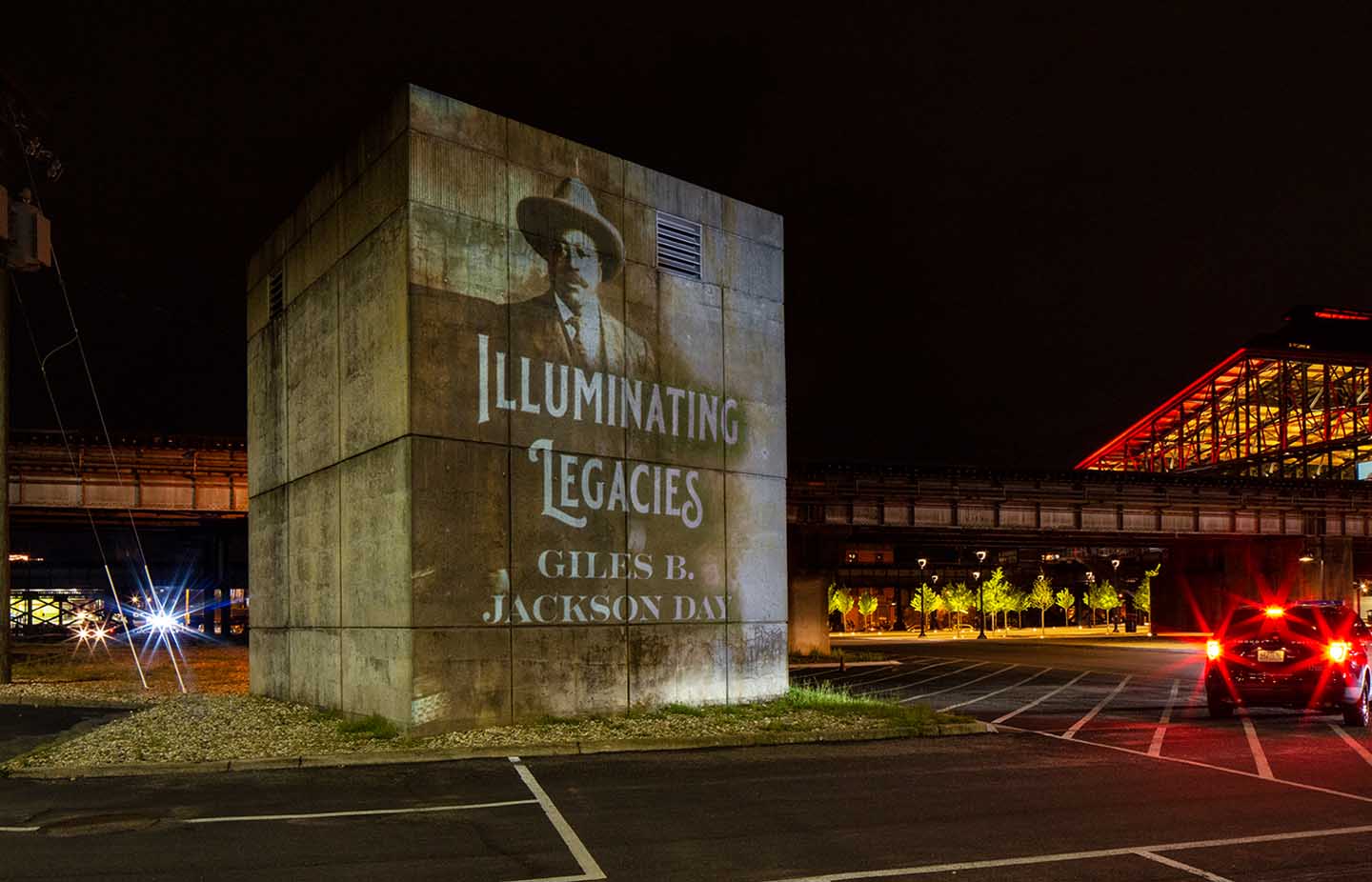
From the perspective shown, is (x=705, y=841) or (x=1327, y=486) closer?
(x=705, y=841)

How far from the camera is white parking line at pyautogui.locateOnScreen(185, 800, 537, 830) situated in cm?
971

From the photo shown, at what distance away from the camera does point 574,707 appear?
53.4 feet

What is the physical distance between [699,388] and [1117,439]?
11660 centimetres

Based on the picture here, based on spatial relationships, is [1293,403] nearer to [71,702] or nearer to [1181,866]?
[71,702]

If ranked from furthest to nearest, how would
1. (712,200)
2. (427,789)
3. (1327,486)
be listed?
(1327,486) < (712,200) < (427,789)

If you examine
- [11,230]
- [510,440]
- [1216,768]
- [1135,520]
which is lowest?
[1216,768]

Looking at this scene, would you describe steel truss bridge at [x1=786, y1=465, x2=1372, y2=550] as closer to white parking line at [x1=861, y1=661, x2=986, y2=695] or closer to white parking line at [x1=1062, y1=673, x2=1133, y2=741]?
white parking line at [x1=861, y1=661, x2=986, y2=695]

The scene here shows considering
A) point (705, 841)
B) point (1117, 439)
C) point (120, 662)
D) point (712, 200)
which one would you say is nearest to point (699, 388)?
point (712, 200)

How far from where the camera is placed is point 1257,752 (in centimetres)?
1414

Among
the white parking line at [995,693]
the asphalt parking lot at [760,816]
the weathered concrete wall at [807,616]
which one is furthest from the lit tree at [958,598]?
the asphalt parking lot at [760,816]

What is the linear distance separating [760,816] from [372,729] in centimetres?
671

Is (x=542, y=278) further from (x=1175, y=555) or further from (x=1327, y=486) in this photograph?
(x=1175, y=555)

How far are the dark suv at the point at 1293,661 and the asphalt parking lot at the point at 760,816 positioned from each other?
133 cm

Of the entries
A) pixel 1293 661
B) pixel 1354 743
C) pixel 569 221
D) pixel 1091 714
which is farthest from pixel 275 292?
pixel 1354 743
